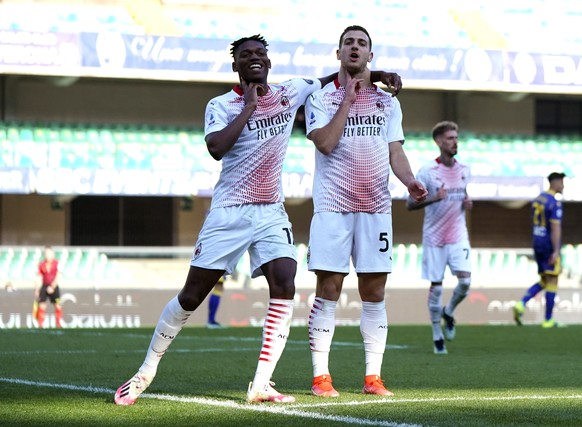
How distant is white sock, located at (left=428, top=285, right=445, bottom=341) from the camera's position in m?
12.0

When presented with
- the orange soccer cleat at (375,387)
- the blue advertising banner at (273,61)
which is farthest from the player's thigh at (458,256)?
the blue advertising banner at (273,61)

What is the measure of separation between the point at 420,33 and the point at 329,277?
27.3 m

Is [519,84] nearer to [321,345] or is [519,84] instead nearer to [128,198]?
[128,198]

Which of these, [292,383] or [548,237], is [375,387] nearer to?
[292,383]

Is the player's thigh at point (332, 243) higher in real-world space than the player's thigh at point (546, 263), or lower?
lower

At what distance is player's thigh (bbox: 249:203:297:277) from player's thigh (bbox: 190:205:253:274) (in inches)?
1.7

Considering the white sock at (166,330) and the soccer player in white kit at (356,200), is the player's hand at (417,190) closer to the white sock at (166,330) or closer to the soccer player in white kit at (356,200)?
the soccer player in white kit at (356,200)

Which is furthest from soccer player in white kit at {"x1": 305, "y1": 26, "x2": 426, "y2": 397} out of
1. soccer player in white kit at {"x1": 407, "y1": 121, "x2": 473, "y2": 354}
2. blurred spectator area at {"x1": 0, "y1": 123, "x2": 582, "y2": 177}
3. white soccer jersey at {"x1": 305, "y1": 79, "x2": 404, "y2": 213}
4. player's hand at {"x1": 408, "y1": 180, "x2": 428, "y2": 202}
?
blurred spectator area at {"x1": 0, "y1": 123, "x2": 582, "y2": 177}

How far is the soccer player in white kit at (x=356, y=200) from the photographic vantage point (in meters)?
7.38

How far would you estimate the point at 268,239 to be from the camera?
6.71 metres

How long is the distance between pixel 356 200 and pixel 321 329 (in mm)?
808

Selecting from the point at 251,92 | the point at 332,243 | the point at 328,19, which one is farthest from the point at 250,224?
the point at 328,19

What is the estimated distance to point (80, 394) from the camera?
23.5 feet

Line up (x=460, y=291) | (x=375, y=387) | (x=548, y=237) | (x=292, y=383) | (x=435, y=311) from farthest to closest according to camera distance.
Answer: (x=548, y=237) → (x=460, y=291) → (x=435, y=311) → (x=292, y=383) → (x=375, y=387)
